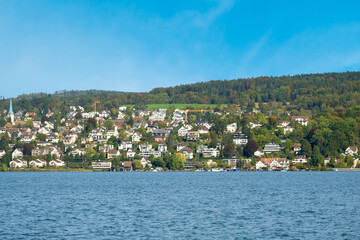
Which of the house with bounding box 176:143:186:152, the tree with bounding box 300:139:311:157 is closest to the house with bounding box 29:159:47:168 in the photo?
the house with bounding box 176:143:186:152

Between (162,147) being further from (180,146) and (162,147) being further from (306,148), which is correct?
(306,148)

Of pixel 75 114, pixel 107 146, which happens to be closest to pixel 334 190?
pixel 107 146

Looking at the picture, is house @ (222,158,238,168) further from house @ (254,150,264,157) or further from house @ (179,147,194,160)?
house @ (179,147,194,160)

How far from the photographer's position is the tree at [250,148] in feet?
408

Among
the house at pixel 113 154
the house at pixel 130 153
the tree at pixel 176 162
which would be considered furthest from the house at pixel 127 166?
the tree at pixel 176 162

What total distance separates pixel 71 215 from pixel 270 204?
14.9 meters

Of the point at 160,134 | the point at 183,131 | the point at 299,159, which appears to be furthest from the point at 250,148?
the point at 160,134

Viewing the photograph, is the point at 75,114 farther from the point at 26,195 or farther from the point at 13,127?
the point at 26,195

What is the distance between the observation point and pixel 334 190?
57.5 metres

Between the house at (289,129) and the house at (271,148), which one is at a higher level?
the house at (289,129)

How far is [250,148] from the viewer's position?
124438mm

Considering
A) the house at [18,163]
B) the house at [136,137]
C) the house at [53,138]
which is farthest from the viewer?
the house at [53,138]

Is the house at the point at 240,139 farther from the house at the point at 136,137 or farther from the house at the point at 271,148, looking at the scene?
the house at the point at 136,137

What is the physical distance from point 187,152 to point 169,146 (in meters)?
Answer: 6.89
